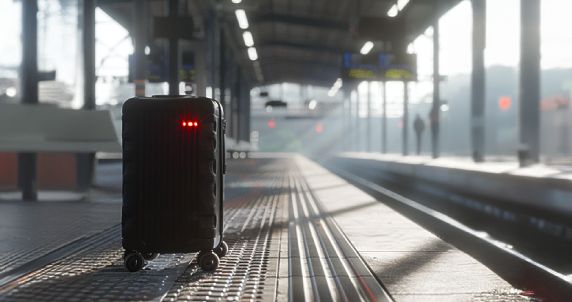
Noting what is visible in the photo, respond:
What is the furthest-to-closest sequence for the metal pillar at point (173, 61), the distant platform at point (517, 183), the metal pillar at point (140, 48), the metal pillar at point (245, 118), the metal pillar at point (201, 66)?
the metal pillar at point (245, 118) < the metal pillar at point (201, 66) < the metal pillar at point (140, 48) < the metal pillar at point (173, 61) < the distant platform at point (517, 183)

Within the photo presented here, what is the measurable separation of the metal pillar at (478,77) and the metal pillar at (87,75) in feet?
43.3

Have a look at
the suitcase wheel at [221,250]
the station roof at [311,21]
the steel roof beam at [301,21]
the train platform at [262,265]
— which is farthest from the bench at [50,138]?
the steel roof beam at [301,21]

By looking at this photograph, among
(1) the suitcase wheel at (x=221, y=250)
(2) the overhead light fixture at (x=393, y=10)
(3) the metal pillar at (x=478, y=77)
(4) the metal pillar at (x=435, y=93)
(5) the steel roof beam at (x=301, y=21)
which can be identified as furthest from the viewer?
(5) the steel roof beam at (x=301, y=21)

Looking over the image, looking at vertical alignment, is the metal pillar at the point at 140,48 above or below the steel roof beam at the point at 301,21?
below

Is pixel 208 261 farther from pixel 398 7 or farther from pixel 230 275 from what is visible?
pixel 398 7

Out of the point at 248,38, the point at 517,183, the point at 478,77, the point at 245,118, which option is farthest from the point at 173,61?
the point at 245,118

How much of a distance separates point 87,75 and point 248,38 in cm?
2218

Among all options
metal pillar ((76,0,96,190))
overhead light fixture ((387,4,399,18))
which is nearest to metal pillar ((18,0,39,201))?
metal pillar ((76,0,96,190))

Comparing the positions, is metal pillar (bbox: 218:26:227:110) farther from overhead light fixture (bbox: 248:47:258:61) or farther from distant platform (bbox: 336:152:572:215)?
distant platform (bbox: 336:152:572:215)

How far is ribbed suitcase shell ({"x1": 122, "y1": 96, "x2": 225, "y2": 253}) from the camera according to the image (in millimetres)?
4203

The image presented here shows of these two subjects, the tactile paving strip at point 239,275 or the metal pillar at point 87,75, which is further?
the metal pillar at point 87,75

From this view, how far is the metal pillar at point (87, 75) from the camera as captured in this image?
1024cm

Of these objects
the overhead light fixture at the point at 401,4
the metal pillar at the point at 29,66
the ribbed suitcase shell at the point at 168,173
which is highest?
the overhead light fixture at the point at 401,4

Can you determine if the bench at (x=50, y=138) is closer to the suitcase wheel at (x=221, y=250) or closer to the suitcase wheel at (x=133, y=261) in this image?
the suitcase wheel at (x=221, y=250)
